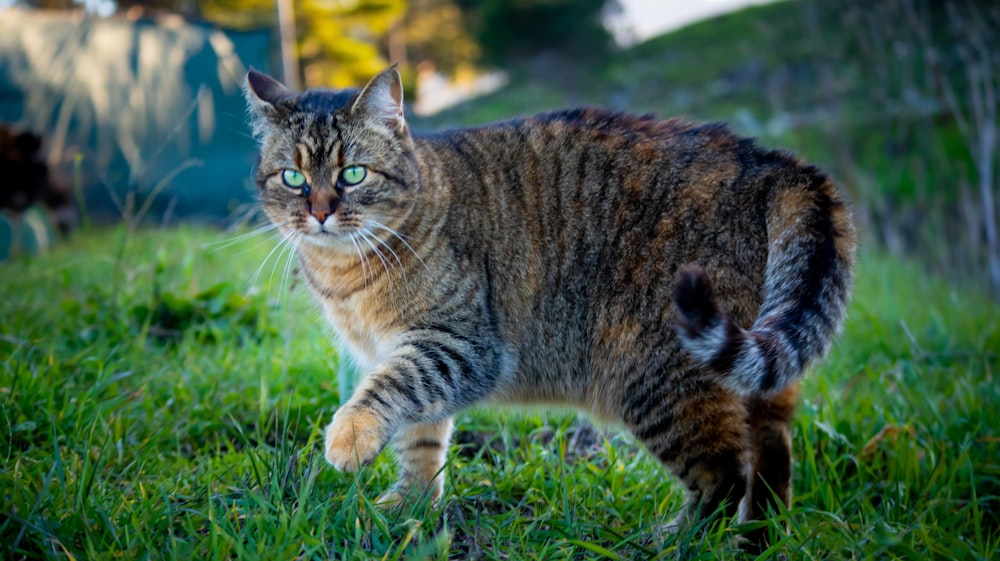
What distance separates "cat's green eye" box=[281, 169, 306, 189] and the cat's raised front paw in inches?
34.4

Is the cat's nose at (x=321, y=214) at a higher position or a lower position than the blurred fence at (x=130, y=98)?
lower

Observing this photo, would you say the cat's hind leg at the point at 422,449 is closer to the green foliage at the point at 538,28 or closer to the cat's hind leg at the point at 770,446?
the cat's hind leg at the point at 770,446

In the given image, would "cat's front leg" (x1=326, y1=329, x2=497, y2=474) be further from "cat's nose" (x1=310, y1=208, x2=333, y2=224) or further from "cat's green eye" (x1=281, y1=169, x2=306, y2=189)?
"cat's green eye" (x1=281, y1=169, x2=306, y2=189)

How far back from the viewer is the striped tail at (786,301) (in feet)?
5.95

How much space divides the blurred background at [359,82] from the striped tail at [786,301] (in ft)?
1.67

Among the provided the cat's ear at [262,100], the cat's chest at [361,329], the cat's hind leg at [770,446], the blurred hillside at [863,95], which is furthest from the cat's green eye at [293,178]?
the cat's hind leg at [770,446]

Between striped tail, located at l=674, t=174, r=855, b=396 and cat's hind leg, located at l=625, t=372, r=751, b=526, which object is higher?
striped tail, located at l=674, t=174, r=855, b=396

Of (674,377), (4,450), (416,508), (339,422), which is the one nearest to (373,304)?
(339,422)

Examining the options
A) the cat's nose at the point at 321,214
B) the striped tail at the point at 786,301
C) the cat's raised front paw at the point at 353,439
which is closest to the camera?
the striped tail at the point at 786,301

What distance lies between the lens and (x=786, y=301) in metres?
2.10

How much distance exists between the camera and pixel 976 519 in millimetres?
2285

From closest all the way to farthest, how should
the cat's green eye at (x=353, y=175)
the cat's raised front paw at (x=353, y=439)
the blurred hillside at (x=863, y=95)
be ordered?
1. the cat's raised front paw at (x=353, y=439)
2. the cat's green eye at (x=353, y=175)
3. the blurred hillside at (x=863, y=95)

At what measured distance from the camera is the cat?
229cm

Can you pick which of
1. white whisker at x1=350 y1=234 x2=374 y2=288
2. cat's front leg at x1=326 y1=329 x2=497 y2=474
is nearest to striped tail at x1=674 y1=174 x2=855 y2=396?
cat's front leg at x1=326 y1=329 x2=497 y2=474
